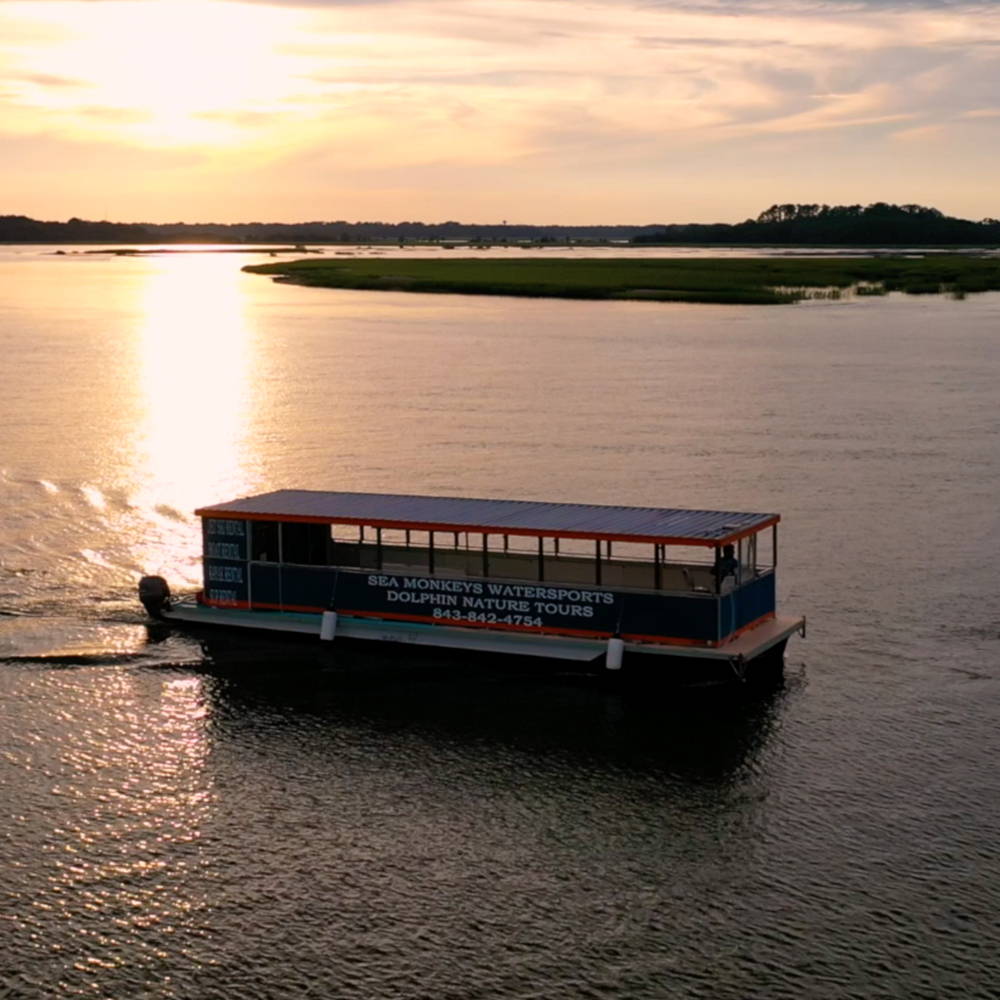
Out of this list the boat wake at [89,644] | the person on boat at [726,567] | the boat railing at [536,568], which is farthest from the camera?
the boat railing at [536,568]

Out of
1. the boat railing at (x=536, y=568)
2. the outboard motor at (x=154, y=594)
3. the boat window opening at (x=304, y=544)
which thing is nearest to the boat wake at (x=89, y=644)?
the outboard motor at (x=154, y=594)

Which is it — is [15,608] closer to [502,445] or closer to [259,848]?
[259,848]

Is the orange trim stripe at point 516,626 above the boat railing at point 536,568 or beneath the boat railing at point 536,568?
beneath

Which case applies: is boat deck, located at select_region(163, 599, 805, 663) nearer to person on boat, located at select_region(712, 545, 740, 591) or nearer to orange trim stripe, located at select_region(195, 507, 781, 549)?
person on boat, located at select_region(712, 545, 740, 591)

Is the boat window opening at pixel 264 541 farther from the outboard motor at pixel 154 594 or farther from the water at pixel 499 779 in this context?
the water at pixel 499 779

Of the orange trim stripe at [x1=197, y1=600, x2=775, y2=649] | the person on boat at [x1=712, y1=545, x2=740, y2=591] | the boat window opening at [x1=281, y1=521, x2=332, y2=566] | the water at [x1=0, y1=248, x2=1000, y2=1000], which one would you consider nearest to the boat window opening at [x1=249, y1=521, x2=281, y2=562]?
the boat window opening at [x1=281, y1=521, x2=332, y2=566]

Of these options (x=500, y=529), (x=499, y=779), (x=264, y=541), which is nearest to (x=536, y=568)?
(x=500, y=529)

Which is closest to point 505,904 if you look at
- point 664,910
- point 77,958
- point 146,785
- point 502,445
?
point 664,910
